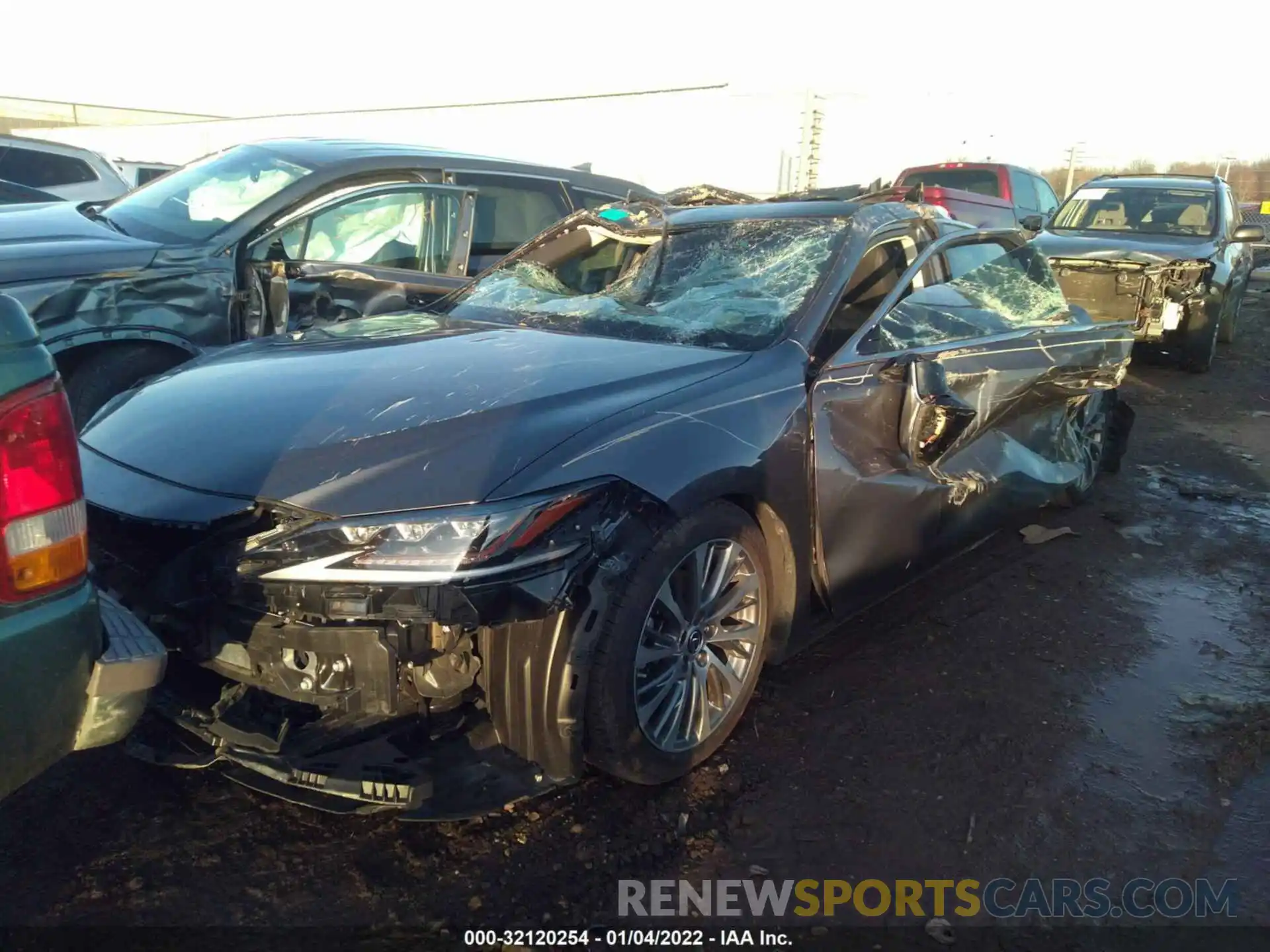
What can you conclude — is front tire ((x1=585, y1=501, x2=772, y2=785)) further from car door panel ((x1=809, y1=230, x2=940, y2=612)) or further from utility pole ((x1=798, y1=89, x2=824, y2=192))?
utility pole ((x1=798, y1=89, x2=824, y2=192))

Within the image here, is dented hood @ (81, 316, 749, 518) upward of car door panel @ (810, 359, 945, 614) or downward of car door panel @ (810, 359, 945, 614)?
upward

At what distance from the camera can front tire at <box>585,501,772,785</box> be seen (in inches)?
96.4

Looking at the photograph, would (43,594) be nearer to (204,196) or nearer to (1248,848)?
(1248,848)

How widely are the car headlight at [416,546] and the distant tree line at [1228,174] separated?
37.8 m

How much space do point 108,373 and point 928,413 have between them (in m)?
3.60

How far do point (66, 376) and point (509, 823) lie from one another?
123 inches

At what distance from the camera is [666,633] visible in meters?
2.65

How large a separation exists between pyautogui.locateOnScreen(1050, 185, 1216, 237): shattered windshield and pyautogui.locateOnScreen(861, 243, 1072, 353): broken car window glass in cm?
598

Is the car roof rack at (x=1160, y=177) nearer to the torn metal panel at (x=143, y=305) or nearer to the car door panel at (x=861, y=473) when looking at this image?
the car door panel at (x=861, y=473)

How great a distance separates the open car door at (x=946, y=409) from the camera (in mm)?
3141

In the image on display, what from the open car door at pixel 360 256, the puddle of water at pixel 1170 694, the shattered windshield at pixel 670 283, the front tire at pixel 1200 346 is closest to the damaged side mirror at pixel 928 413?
the shattered windshield at pixel 670 283

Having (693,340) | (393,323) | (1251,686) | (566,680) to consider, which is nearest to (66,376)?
(393,323)

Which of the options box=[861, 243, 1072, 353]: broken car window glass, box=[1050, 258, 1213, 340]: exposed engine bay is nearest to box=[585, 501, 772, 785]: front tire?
box=[861, 243, 1072, 353]: broken car window glass

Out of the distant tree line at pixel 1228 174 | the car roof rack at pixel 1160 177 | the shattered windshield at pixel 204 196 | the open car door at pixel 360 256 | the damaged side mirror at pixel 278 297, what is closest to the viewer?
the damaged side mirror at pixel 278 297
